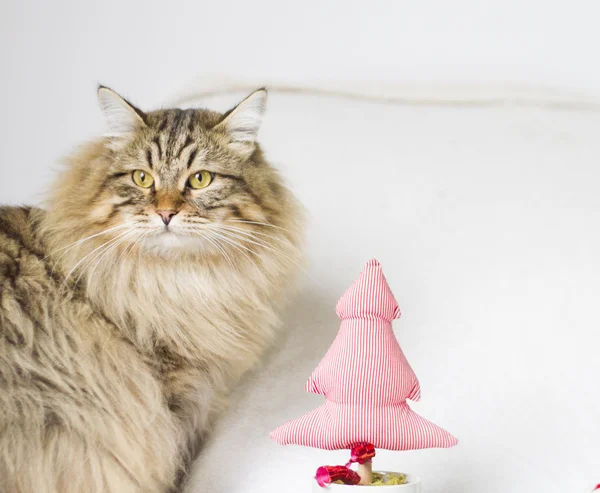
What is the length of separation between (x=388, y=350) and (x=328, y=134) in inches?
40.8

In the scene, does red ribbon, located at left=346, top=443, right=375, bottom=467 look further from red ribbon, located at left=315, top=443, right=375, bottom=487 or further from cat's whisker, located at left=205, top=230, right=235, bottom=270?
cat's whisker, located at left=205, top=230, right=235, bottom=270

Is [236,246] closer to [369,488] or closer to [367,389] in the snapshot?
[367,389]

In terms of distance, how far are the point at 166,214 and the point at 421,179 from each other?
2.76 feet

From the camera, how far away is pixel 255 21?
2242mm

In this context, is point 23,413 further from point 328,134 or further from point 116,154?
point 328,134

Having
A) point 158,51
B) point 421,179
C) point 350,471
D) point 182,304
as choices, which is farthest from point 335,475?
point 158,51

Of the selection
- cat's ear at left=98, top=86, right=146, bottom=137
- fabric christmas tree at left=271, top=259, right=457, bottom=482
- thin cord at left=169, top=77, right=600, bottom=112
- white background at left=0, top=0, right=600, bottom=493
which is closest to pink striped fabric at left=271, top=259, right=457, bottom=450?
fabric christmas tree at left=271, top=259, right=457, bottom=482

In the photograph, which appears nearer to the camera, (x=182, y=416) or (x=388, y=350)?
(x=388, y=350)

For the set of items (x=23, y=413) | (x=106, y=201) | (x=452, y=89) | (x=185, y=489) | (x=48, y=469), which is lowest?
(x=185, y=489)

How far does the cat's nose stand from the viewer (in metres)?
1.48

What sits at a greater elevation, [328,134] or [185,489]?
[328,134]

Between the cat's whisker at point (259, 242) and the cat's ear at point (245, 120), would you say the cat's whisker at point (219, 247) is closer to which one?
the cat's whisker at point (259, 242)

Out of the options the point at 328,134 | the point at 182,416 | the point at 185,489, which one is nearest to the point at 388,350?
the point at 182,416

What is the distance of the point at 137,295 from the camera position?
1.57 m
